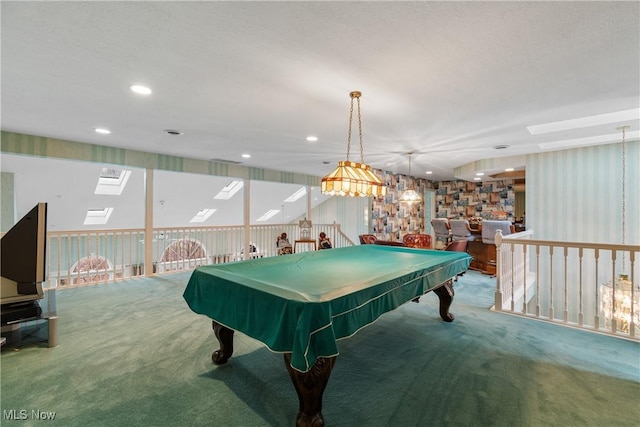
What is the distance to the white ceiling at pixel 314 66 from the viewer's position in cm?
162

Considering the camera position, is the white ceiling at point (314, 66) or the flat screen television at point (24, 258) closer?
the white ceiling at point (314, 66)

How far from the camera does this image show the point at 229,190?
9789mm

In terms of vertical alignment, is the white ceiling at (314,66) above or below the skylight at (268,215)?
above

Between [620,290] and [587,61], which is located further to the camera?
[620,290]

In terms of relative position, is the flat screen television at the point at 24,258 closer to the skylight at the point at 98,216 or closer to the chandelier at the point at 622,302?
the chandelier at the point at 622,302

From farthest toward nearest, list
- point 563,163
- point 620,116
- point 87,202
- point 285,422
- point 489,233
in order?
point 87,202 < point 489,233 < point 563,163 < point 620,116 < point 285,422

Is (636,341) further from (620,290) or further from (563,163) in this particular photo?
(563,163)

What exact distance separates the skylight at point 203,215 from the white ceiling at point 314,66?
6.17 meters

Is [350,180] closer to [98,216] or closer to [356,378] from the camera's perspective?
[356,378]

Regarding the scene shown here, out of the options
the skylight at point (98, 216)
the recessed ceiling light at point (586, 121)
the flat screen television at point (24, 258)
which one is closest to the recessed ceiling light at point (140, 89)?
the flat screen television at point (24, 258)

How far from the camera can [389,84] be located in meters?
2.52

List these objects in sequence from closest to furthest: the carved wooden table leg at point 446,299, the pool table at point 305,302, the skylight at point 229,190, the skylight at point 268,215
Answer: the pool table at point 305,302, the carved wooden table leg at point 446,299, the skylight at point 229,190, the skylight at point 268,215

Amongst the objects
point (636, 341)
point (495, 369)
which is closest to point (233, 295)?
point (495, 369)

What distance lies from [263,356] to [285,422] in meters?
0.83
